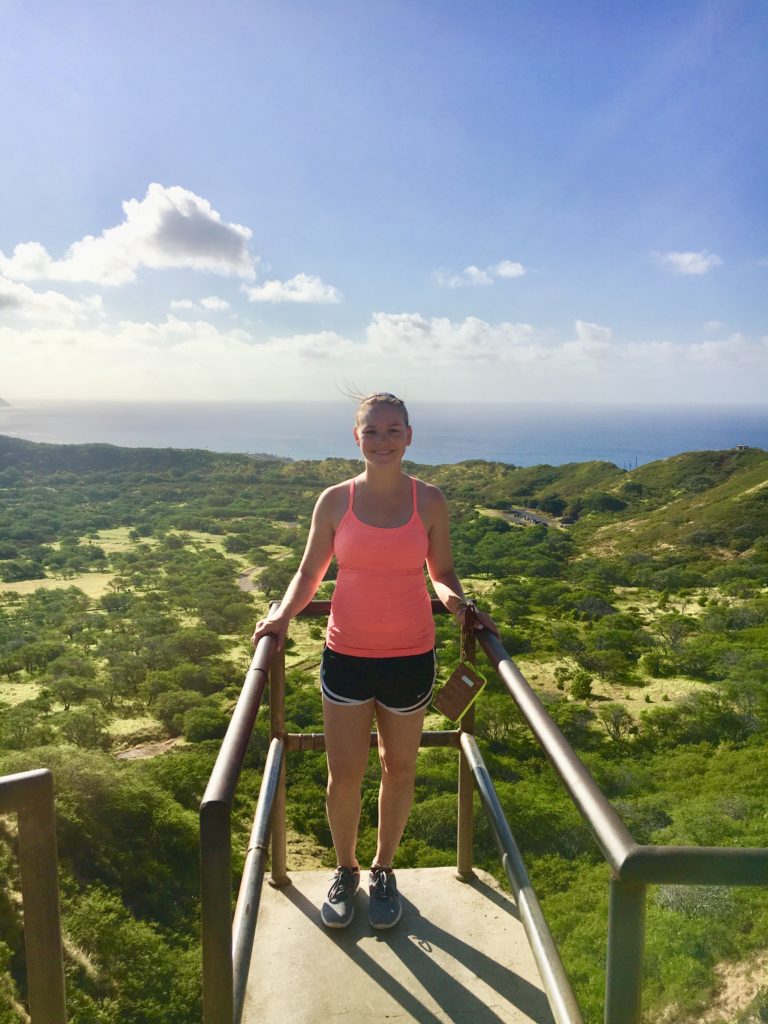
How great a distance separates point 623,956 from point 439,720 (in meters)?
20.7

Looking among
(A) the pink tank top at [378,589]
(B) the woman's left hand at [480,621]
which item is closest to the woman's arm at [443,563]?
(B) the woman's left hand at [480,621]

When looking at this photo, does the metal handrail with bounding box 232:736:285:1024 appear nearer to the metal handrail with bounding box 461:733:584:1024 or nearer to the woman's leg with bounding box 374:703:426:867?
the woman's leg with bounding box 374:703:426:867

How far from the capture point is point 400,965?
2.16 m

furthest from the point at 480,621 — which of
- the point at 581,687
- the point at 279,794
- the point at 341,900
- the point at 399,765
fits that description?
the point at 581,687

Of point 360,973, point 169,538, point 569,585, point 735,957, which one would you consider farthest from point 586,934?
point 169,538

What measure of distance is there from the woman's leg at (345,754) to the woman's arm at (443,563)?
388 mm

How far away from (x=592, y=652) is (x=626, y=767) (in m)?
8.02

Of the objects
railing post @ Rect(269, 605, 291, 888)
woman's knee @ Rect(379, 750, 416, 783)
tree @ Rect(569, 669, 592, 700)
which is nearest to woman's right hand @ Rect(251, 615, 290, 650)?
railing post @ Rect(269, 605, 291, 888)

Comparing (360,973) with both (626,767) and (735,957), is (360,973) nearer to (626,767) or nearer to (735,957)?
(735,957)

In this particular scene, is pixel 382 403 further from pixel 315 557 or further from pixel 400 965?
pixel 400 965

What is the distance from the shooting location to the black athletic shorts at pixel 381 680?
2.10 meters

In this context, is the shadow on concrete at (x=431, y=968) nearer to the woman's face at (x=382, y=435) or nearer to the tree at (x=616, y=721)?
the woman's face at (x=382, y=435)

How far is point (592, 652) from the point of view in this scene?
84.5 ft

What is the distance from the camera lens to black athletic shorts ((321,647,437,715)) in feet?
6.88
